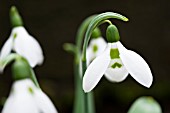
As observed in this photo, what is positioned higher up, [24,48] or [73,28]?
[24,48]

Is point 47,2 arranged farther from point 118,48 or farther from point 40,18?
point 118,48

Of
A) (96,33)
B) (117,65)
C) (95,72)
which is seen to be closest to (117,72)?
(117,65)

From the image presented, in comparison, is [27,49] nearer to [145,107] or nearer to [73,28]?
[145,107]

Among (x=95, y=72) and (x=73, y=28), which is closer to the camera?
(x=95, y=72)

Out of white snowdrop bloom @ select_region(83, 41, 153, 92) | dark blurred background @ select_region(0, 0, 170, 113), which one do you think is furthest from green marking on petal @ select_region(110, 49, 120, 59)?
dark blurred background @ select_region(0, 0, 170, 113)

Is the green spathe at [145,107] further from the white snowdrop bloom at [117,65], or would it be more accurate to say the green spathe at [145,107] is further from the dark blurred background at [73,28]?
the dark blurred background at [73,28]

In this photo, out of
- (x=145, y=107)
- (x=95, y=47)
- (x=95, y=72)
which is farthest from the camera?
(x=95, y=47)

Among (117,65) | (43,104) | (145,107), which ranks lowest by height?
(145,107)

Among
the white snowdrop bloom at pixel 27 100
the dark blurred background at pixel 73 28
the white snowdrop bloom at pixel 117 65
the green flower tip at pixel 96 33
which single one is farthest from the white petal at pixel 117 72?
the dark blurred background at pixel 73 28
